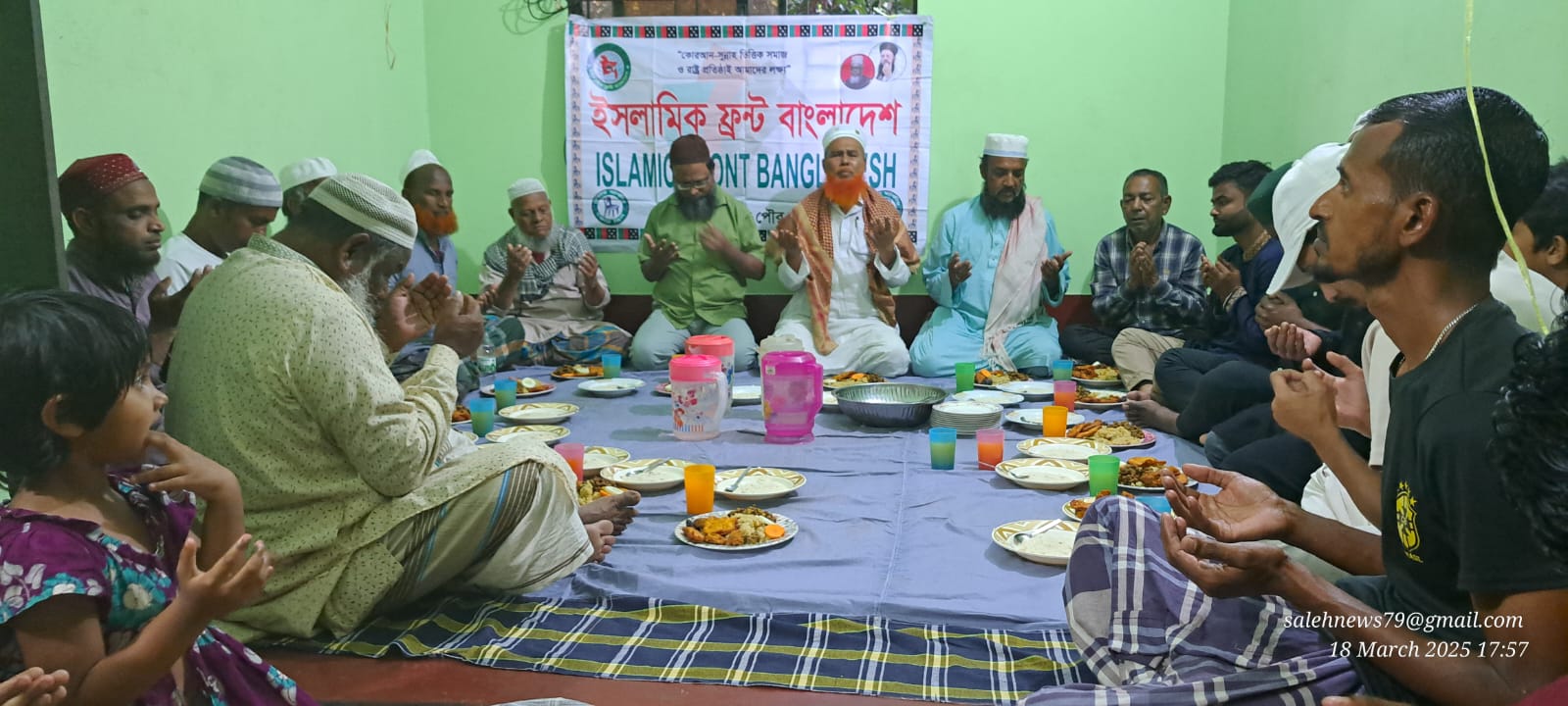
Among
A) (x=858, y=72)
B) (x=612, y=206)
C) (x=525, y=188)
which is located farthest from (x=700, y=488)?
(x=858, y=72)

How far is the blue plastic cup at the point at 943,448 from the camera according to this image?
3.39 metres

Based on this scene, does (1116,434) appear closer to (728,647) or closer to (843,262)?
(728,647)

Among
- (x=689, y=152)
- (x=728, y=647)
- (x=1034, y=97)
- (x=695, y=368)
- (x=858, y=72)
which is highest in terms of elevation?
(x=858, y=72)

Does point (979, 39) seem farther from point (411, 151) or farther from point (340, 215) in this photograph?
point (340, 215)

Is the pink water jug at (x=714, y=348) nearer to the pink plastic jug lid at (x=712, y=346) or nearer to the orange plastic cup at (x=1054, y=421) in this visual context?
the pink plastic jug lid at (x=712, y=346)

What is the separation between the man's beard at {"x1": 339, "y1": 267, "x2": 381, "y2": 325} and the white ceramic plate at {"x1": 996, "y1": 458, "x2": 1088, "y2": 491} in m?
1.86

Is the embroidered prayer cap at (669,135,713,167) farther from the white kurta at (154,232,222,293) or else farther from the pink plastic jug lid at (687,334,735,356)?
the white kurta at (154,232,222,293)

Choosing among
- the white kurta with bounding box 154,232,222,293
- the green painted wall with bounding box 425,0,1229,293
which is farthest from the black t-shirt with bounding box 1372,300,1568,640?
the green painted wall with bounding box 425,0,1229,293

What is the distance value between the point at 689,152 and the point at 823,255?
93cm

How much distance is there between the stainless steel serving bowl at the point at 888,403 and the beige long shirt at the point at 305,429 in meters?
1.89

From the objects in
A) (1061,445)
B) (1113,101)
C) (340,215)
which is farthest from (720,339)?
(1113,101)

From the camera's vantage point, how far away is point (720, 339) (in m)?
4.10

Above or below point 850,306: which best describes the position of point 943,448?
below

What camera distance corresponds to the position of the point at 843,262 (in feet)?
19.2
